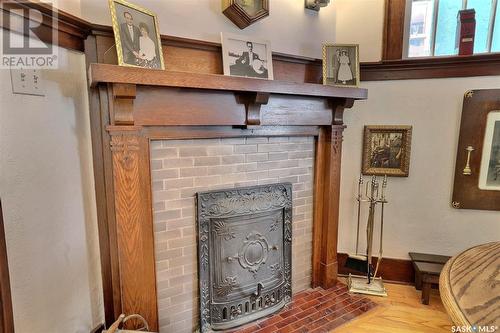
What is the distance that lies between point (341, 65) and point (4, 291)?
217cm

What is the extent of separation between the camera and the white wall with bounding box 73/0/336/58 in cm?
150

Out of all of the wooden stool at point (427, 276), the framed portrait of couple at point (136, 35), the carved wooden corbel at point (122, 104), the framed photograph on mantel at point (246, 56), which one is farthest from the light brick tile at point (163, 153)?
the wooden stool at point (427, 276)

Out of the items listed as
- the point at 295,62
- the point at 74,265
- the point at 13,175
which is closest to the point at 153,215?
the point at 74,265

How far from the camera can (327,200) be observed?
215 centimetres

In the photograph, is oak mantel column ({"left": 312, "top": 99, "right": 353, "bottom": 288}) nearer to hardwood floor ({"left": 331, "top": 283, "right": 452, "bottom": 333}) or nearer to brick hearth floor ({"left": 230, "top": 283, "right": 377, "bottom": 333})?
brick hearth floor ({"left": 230, "top": 283, "right": 377, "bottom": 333})

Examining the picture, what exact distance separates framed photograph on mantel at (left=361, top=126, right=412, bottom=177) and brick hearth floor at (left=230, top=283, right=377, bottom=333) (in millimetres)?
980

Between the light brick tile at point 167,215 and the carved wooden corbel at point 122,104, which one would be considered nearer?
the carved wooden corbel at point 122,104

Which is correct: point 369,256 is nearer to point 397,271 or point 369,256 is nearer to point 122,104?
point 397,271

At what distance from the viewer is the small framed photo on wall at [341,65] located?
78.4 inches

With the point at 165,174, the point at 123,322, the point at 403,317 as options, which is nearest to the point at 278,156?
the point at 165,174

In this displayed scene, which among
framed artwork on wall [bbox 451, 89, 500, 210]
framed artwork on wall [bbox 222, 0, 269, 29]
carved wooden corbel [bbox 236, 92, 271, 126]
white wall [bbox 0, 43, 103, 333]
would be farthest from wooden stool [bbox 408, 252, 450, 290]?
white wall [bbox 0, 43, 103, 333]

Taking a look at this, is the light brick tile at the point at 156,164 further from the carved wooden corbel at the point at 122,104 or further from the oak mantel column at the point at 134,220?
the carved wooden corbel at the point at 122,104

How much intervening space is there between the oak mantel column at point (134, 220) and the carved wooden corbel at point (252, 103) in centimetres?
58

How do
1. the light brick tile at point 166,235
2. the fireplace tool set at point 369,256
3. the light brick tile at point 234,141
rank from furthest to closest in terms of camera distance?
the fireplace tool set at point 369,256 → the light brick tile at point 234,141 → the light brick tile at point 166,235
